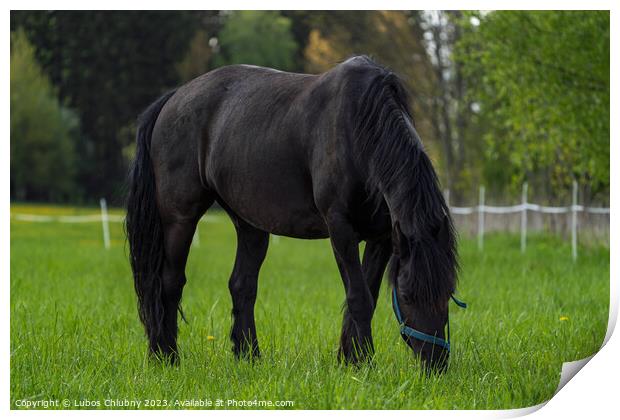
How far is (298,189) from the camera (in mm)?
5059

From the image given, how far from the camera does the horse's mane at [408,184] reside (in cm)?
423

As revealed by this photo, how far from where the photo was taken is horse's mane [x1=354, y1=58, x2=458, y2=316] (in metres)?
4.23

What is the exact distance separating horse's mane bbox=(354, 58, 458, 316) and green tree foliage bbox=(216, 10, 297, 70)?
1.40m

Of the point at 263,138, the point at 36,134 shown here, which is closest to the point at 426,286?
the point at 263,138

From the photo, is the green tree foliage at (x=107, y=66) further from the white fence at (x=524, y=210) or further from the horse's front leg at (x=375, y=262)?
the white fence at (x=524, y=210)

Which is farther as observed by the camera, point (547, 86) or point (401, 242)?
point (547, 86)

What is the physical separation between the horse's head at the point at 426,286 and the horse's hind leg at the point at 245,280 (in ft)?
5.19

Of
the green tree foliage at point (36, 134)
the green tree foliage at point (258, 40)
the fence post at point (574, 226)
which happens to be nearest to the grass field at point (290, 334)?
the fence post at point (574, 226)

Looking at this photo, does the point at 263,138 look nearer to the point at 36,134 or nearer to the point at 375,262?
the point at 375,262

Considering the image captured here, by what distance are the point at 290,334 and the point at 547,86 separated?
3440 mm

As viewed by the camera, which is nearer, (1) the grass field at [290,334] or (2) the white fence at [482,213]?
(1) the grass field at [290,334]

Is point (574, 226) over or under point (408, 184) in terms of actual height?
under

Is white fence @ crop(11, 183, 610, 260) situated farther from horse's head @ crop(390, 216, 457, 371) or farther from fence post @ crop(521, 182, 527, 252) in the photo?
A: horse's head @ crop(390, 216, 457, 371)
